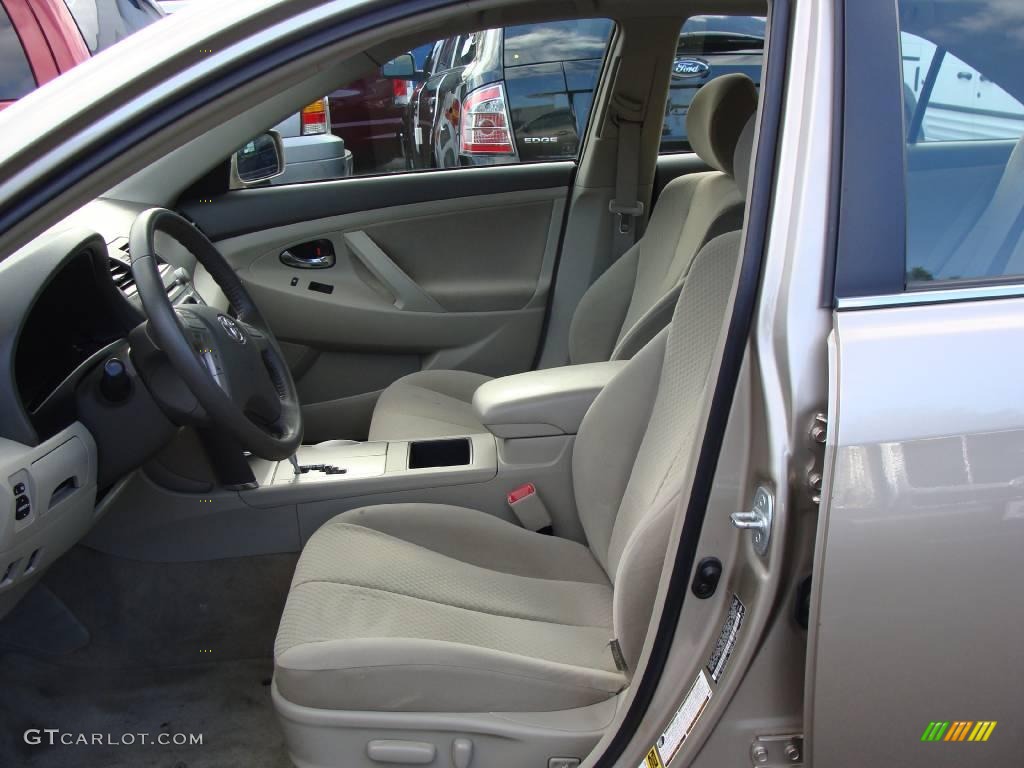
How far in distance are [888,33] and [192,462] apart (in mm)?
1547

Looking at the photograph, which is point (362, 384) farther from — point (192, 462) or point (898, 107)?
point (898, 107)

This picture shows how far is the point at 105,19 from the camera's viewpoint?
13.7 ft

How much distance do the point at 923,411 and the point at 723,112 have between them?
106 centimetres

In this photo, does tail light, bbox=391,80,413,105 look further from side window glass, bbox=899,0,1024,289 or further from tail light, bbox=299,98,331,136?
side window glass, bbox=899,0,1024,289

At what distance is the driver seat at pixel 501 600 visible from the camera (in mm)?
1353

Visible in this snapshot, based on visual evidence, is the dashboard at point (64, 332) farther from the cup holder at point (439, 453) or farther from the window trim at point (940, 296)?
the window trim at point (940, 296)

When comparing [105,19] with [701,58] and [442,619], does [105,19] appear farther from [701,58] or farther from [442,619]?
[442,619]

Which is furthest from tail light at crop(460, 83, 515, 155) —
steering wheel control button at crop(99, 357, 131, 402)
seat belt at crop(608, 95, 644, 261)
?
steering wheel control button at crop(99, 357, 131, 402)

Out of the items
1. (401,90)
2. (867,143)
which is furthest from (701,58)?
(867,143)

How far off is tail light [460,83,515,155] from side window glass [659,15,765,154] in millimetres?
544

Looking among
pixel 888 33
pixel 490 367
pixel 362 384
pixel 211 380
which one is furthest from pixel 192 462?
pixel 888 33

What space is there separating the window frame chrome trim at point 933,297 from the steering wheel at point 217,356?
997 mm

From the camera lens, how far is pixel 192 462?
1.97 m

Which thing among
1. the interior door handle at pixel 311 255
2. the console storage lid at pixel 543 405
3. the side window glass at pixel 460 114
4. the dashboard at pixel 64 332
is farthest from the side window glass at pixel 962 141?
the interior door handle at pixel 311 255
